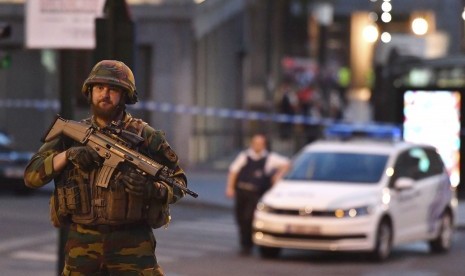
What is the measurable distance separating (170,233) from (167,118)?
1361cm

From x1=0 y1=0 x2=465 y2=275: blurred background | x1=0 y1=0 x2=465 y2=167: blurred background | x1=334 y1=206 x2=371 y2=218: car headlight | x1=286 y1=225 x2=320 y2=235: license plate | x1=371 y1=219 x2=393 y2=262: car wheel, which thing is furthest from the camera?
x1=0 y1=0 x2=465 y2=167: blurred background

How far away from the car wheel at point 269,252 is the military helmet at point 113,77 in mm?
11499

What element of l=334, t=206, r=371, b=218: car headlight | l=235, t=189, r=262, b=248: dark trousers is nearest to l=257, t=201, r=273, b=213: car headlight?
l=235, t=189, r=262, b=248: dark trousers

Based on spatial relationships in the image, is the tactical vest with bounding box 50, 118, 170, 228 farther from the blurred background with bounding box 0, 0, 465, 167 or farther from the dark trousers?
the dark trousers

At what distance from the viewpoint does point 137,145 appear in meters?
7.53

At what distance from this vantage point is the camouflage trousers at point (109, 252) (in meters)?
7.52

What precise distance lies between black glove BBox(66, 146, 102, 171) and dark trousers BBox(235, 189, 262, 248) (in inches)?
483

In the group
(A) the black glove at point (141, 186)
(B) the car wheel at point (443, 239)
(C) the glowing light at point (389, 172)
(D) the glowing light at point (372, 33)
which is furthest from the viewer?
(D) the glowing light at point (372, 33)

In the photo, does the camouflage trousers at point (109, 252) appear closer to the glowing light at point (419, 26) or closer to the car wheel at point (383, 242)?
the car wheel at point (383, 242)

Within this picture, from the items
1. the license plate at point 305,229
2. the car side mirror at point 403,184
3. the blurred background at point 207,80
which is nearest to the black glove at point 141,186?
the blurred background at point 207,80

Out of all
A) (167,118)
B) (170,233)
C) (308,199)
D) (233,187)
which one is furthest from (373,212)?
(167,118)

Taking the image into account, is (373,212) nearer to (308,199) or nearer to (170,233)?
(308,199)

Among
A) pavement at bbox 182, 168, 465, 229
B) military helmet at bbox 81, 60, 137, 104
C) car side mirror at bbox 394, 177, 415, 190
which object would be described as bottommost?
pavement at bbox 182, 168, 465, 229

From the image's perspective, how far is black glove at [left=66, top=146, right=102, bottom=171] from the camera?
24.2 ft
